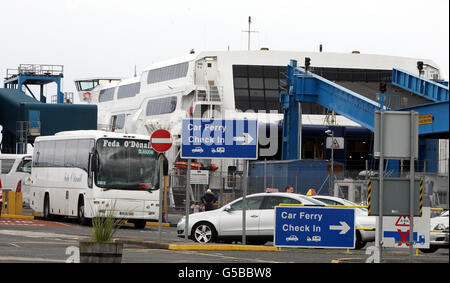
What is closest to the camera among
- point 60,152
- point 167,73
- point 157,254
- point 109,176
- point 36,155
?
point 157,254

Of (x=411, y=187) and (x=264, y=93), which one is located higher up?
(x=264, y=93)

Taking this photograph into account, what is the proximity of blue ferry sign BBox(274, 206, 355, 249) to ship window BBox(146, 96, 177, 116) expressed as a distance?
51770mm

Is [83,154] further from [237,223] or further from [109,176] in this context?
[237,223]

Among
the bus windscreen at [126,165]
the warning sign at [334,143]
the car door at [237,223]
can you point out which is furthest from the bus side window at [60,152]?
the warning sign at [334,143]

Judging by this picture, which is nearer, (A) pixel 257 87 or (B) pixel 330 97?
(B) pixel 330 97

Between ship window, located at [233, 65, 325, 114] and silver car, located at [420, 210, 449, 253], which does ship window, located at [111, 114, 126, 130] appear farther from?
silver car, located at [420, 210, 449, 253]

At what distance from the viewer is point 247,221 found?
2641 centimetres

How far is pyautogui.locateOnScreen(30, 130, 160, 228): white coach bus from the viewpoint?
114 feet

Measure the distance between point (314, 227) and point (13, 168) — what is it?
32.7m

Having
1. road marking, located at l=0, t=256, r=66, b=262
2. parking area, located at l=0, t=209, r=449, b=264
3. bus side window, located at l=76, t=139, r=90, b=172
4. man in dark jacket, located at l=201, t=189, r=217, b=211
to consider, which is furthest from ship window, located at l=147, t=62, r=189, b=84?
road marking, located at l=0, t=256, r=66, b=262

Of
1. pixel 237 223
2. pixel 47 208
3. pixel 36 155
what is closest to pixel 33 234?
pixel 237 223

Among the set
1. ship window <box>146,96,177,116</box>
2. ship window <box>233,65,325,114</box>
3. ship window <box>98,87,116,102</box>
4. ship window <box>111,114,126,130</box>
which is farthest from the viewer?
ship window <box>98,87,116,102</box>

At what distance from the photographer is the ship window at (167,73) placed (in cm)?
7538

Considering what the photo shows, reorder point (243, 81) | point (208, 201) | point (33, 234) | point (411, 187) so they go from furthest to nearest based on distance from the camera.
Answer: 1. point (243, 81)
2. point (208, 201)
3. point (33, 234)
4. point (411, 187)
